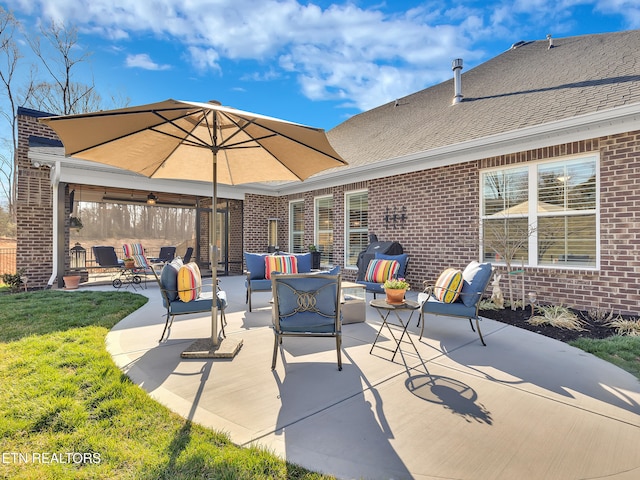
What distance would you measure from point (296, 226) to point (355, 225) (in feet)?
9.52

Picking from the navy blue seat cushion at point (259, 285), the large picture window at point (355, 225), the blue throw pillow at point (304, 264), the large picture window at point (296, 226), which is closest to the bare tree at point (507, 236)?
the large picture window at point (355, 225)

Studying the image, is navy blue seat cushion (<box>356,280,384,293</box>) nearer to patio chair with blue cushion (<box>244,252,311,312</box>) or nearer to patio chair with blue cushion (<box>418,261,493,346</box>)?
patio chair with blue cushion (<box>244,252,311,312</box>)

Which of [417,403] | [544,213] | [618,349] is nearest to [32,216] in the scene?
[417,403]

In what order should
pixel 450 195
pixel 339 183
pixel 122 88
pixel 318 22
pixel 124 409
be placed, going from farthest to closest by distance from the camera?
1. pixel 122 88
2. pixel 339 183
3. pixel 318 22
4. pixel 450 195
5. pixel 124 409

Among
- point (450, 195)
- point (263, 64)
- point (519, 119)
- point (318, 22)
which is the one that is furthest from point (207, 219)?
point (519, 119)

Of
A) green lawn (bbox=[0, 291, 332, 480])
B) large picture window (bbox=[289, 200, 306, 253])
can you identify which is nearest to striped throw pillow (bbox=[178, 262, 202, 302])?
green lawn (bbox=[0, 291, 332, 480])

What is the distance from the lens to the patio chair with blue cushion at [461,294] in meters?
3.89

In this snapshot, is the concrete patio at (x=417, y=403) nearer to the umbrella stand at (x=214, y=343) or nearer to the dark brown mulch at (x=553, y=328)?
the umbrella stand at (x=214, y=343)

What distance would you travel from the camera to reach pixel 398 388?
2.71 m

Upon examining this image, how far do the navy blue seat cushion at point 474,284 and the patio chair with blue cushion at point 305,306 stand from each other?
5.79ft

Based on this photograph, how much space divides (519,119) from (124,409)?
7107 mm

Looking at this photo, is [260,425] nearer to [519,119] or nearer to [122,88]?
[519,119]

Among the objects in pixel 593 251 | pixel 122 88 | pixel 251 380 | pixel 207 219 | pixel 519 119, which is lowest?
pixel 251 380

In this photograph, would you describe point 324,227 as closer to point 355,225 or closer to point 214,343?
point 355,225
